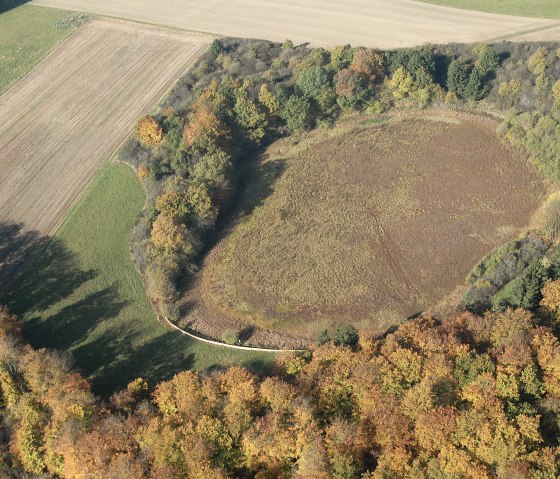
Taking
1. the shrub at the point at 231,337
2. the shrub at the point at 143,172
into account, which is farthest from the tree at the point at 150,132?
the shrub at the point at 231,337

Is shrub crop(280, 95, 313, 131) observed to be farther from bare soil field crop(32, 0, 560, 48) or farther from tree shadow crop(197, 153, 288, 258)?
bare soil field crop(32, 0, 560, 48)

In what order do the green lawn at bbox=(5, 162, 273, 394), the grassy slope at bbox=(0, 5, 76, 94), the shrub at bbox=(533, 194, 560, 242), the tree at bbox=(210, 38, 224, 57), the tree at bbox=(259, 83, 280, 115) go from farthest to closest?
the grassy slope at bbox=(0, 5, 76, 94), the tree at bbox=(210, 38, 224, 57), the tree at bbox=(259, 83, 280, 115), the shrub at bbox=(533, 194, 560, 242), the green lawn at bbox=(5, 162, 273, 394)

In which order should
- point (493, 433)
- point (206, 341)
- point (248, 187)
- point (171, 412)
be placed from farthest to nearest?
1. point (248, 187)
2. point (206, 341)
3. point (171, 412)
4. point (493, 433)

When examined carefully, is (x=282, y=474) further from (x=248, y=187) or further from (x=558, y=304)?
(x=248, y=187)

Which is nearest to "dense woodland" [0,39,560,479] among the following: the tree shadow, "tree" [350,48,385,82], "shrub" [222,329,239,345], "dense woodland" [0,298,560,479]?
"dense woodland" [0,298,560,479]

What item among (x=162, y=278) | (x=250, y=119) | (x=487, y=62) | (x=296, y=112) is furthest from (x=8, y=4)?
(x=487, y=62)

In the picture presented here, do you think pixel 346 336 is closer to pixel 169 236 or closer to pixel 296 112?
pixel 169 236

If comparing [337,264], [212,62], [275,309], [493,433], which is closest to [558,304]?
[493,433]

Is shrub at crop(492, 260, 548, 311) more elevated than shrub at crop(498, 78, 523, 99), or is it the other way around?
shrub at crop(498, 78, 523, 99)
